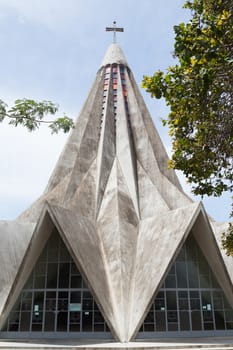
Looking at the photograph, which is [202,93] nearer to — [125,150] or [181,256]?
[181,256]

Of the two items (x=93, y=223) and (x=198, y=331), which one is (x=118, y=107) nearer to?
(x=93, y=223)

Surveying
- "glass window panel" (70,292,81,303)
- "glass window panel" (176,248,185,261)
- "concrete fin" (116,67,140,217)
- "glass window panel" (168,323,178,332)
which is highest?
"concrete fin" (116,67,140,217)

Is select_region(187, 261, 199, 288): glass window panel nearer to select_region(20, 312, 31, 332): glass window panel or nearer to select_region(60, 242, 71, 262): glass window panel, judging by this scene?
select_region(60, 242, 71, 262): glass window panel

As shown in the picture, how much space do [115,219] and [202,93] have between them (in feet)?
58.1

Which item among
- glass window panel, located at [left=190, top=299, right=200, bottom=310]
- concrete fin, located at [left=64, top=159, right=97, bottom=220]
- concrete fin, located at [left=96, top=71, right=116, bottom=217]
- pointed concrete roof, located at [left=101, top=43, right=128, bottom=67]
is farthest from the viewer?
pointed concrete roof, located at [left=101, top=43, right=128, bottom=67]

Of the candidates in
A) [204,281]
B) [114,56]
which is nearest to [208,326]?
[204,281]

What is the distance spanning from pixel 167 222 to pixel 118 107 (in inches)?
745

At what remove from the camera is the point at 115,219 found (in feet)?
84.8

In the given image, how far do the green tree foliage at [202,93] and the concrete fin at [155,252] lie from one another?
9.56 meters

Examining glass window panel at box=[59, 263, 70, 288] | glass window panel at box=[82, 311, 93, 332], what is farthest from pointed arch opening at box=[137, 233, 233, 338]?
glass window panel at box=[59, 263, 70, 288]

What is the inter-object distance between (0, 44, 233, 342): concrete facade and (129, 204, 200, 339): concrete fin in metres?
0.06

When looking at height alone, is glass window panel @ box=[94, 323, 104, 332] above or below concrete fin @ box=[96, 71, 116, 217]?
below

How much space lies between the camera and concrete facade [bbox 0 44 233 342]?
2097 centimetres

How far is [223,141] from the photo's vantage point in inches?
439
